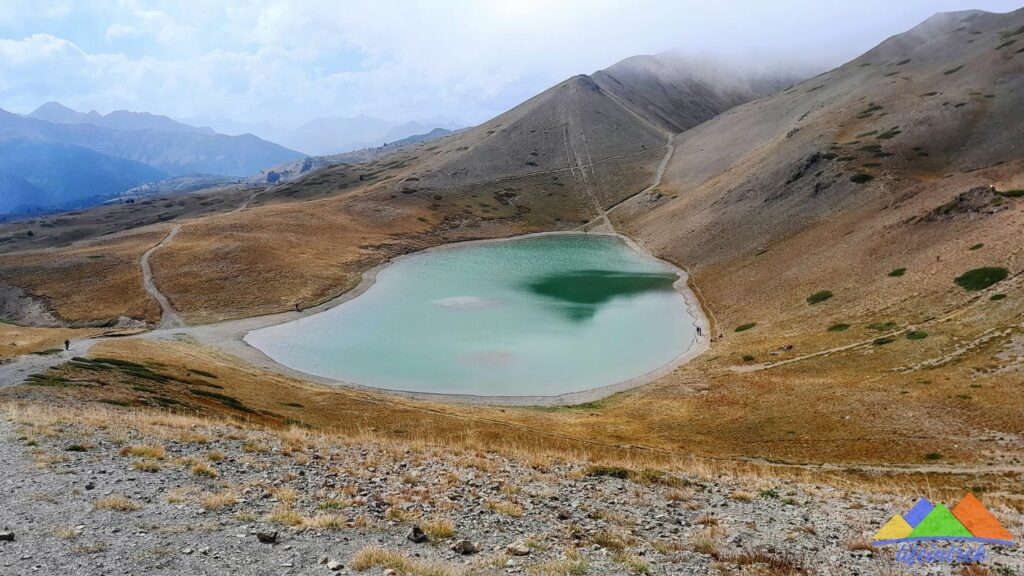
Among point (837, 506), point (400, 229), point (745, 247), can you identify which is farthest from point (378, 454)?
point (400, 229)

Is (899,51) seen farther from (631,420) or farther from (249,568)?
(249,568)

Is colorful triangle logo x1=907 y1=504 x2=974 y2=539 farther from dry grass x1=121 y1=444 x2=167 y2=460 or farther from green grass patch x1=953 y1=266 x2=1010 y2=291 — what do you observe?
green grass patch x1=953 y1=266 x2=1010 y2=291

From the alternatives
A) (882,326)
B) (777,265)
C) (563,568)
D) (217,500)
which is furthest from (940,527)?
(777,265)

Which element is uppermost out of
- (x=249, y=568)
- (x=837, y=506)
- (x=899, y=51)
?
(x=899, y=51)

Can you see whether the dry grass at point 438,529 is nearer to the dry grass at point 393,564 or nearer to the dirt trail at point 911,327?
the dry grass at point 393,564

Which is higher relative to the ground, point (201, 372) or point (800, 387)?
point (201, 372)

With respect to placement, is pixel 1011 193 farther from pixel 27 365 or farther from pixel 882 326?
pixel 27 365
